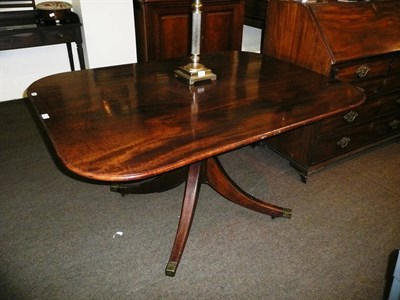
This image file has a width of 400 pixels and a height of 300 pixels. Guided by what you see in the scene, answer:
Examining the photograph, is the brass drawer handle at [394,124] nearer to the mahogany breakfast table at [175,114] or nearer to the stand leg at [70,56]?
the mahogany breakfast table at [175,114]

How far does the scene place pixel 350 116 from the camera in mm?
2107

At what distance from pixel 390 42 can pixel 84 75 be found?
6.15 ft

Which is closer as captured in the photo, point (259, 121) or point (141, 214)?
point (259, 121)

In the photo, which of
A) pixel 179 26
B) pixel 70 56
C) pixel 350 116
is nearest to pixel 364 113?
pixel 350 116

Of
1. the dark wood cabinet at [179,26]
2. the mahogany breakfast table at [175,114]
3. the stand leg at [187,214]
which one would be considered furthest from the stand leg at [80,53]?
the stand leg at [187,214]

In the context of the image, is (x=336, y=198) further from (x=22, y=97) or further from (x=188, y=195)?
(x=22, y=97)

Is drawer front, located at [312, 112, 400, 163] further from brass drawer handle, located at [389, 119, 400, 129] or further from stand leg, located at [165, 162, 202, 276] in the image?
stand leg, located at [165, 162, 202, 276]

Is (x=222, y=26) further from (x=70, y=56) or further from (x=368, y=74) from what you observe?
(x=368, y=74)

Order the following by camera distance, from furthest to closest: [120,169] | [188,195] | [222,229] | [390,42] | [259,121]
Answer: [390,42] → [222,229] → [188,195] → [259,121] → [120,169]

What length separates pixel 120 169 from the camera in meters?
0.91

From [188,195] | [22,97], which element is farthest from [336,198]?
[22,97]

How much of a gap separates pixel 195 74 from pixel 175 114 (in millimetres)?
379

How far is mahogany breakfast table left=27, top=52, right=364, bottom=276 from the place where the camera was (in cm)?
98

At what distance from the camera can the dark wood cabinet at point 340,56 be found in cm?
186
